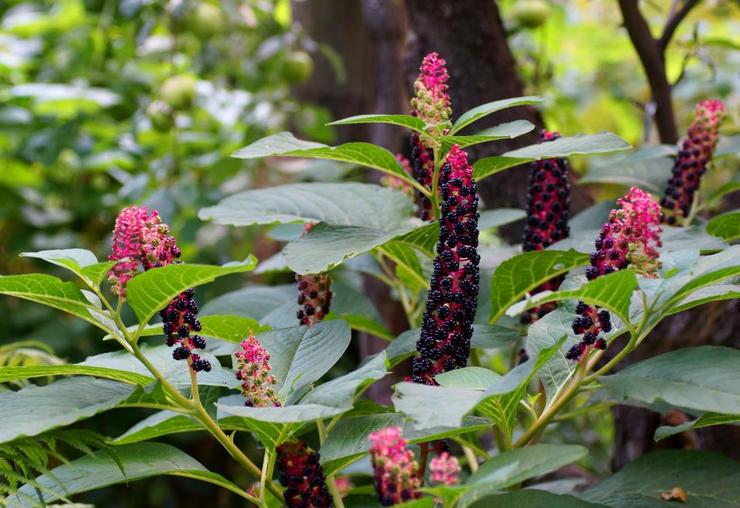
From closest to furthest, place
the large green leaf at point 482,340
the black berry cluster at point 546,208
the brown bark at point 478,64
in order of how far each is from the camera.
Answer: the large green leaf at point 482,340, the black berry cluster at point 546,208, the brown bark at point 478,64

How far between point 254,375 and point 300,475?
10 centimetres

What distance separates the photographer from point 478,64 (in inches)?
63.4

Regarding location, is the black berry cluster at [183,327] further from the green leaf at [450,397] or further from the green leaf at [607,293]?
the green leaf at [607,293]

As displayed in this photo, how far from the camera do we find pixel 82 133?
9.40ft

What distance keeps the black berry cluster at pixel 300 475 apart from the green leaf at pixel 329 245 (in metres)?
0.17

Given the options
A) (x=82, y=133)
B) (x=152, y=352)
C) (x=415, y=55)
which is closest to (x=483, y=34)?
(x=415, y=55)

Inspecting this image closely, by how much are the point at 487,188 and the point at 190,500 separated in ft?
6.85

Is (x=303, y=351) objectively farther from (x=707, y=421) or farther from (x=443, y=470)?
(x=707, y=421)

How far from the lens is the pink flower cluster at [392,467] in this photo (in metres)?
0.65

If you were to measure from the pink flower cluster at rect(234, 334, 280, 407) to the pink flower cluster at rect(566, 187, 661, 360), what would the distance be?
0.27 meters

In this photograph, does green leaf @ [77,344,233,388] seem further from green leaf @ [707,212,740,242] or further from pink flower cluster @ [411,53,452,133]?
green leaf @ [707,212,740,242]

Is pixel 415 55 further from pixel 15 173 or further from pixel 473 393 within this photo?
pixel 15 173

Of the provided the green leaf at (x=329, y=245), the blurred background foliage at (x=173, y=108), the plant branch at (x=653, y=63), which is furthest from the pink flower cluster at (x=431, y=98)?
the blurred background foliage at (x=173, y=108)

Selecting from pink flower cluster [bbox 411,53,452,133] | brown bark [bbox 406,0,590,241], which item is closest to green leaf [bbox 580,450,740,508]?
pink flower cluster [bbox 411,53,452,133]
